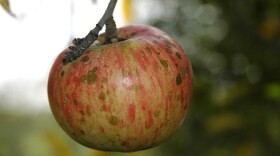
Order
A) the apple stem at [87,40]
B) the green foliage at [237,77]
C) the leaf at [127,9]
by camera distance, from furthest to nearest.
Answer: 1. the green foliage at [237,77]
2. the leaf at [127,9]
3. the apple stem at [87,40]

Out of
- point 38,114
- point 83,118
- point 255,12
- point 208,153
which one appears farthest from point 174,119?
point 38,114

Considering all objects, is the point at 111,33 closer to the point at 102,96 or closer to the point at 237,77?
the point at 102,96

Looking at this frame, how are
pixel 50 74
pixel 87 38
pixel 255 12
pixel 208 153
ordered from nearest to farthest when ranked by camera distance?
1. pixel 87 38
2. pixel 50 74
3. pixel 255 12
4. pixel 208 153

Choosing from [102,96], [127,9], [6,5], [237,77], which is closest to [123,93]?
[102,96]

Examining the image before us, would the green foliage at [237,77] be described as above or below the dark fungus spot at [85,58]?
below

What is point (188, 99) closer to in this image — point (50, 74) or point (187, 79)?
point (187, 79)

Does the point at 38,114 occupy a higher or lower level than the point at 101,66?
lower

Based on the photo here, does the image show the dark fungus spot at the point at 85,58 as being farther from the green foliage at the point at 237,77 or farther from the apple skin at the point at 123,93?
the green foliage at the point at 237,77

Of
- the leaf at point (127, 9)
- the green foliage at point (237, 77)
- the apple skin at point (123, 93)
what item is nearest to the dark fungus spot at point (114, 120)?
the apple skin at point (123, 93)
